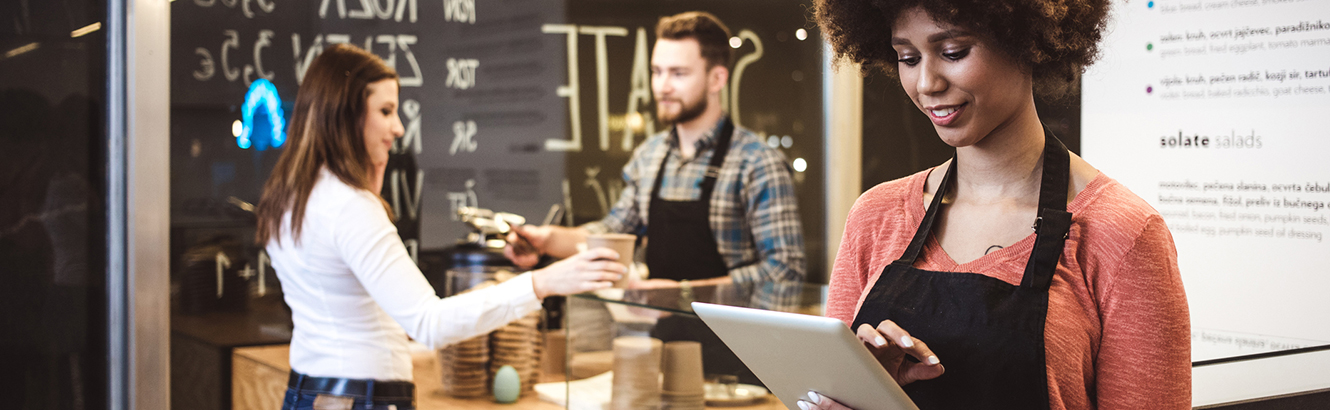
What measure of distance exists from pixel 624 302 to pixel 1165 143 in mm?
1233

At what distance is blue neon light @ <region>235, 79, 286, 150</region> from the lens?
9.77 feet

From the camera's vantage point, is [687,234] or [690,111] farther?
[690,111]

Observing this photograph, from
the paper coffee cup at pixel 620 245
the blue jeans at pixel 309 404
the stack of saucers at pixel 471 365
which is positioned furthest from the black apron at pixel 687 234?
the blue jeans at pixel 309 404

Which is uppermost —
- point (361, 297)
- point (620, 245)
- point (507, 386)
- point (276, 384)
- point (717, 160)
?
point (717, 160)

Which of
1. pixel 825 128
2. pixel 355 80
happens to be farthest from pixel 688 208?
pixel 355 80

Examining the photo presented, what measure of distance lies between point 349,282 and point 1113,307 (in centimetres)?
145

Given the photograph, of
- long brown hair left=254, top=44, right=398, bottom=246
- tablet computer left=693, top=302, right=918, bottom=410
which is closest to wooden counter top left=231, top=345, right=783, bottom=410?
long brown hair left=254, top=44, right=398, bottom=246

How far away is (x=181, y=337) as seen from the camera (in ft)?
9.11

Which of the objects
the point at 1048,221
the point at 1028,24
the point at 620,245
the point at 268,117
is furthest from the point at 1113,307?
the point at 268,117

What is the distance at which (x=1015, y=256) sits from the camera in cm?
101

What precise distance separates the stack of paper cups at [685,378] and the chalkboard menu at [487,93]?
1912 mm

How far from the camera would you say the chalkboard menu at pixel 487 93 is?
9.56 ft

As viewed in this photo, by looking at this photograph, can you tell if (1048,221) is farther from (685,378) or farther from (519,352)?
(519,352)

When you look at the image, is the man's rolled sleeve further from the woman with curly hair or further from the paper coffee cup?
the woman with curly hair
